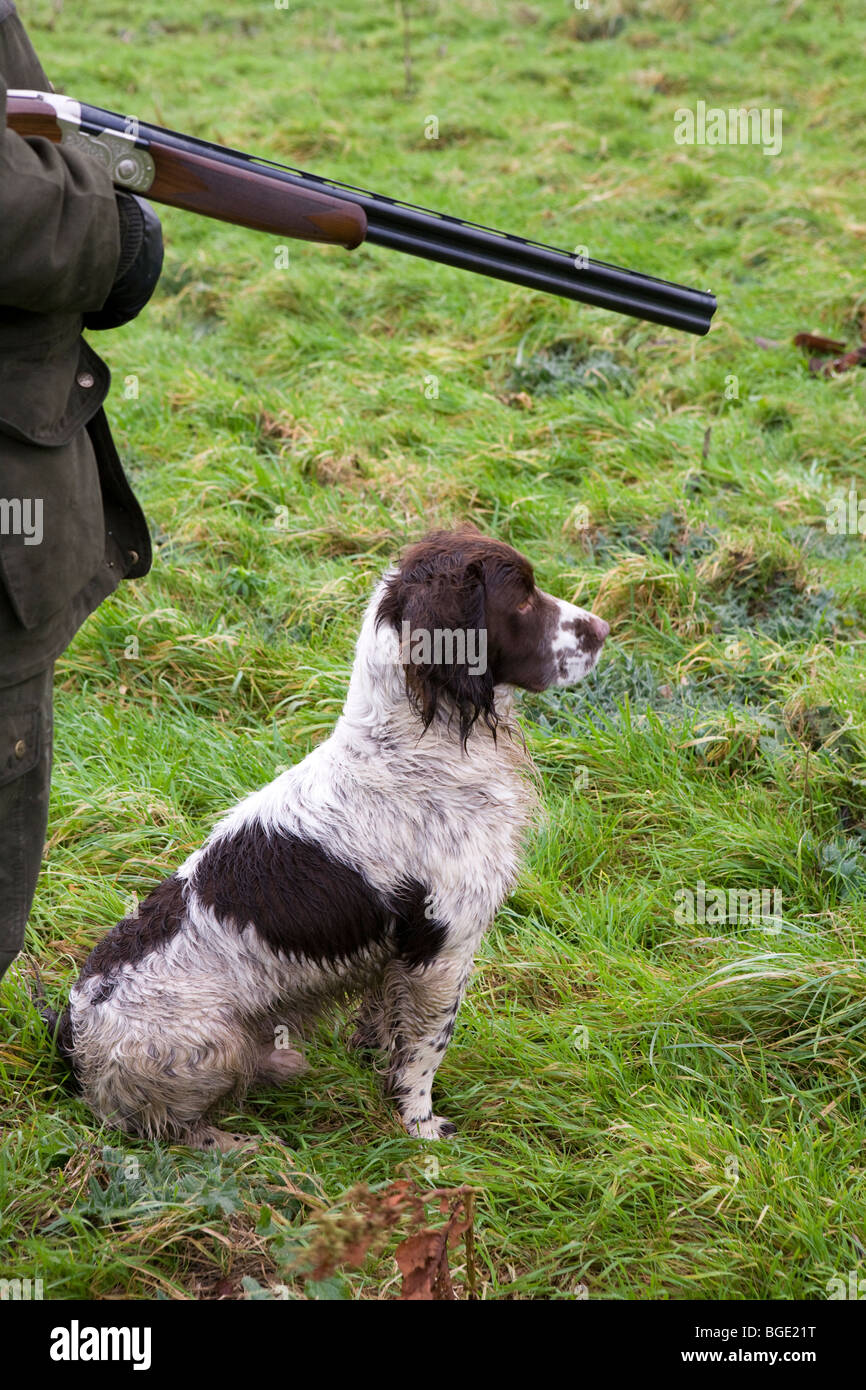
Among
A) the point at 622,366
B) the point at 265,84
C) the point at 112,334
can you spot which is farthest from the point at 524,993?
the point at 265,84

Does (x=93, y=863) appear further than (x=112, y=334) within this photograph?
No

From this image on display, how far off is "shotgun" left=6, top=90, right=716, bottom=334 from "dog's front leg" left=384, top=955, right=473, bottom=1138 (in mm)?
1688

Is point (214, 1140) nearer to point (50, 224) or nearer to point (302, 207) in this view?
point (50, 224)

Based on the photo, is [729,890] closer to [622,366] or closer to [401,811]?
[401,811]

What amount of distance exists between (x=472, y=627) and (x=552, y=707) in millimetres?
1374

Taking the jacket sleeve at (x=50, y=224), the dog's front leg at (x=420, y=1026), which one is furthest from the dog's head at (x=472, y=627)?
the jacket sleeve at (x=50, y=224)

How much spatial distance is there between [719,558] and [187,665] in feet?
6.61

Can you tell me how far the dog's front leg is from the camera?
2.85m

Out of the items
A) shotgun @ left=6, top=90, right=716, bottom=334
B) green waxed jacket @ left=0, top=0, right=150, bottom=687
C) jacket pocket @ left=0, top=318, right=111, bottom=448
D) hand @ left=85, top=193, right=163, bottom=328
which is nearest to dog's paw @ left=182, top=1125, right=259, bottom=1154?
green waxed jacket @ left=0, top=0, right=150, bottom=687

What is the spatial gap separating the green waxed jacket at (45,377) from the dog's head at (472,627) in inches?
28.2

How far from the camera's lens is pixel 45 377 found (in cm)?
212

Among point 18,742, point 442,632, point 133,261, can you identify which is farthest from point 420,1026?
point 133,261

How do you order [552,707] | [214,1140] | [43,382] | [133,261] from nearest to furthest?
[43,382] < [133,261] < [214,1140] < [552,707]
